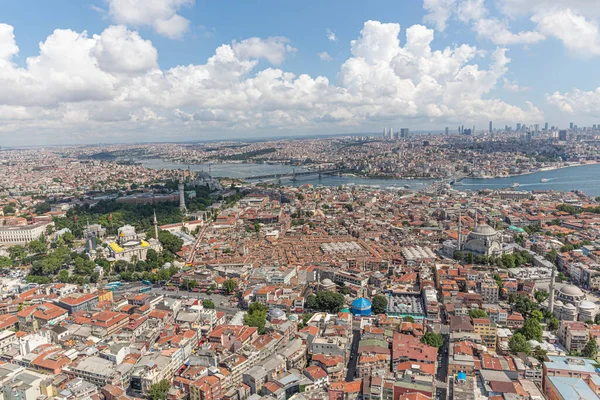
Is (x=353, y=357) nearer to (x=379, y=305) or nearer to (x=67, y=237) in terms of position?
(x=379, y=305)

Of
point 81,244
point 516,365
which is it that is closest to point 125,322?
point 516,365

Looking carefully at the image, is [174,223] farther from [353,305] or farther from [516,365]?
[516,365]

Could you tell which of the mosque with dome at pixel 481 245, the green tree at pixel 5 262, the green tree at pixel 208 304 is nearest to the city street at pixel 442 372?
the green tree at pixel 208 304

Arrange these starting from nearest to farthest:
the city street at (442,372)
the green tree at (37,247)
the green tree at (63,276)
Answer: the city street at (442,372) → the green tree at (63,276) → the green tree at (37,247)

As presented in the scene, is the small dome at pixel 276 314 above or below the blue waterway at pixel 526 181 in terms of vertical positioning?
above

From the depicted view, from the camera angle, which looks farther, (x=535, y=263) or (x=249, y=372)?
(x=535, y=263)

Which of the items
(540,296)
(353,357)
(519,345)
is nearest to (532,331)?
(519,345)

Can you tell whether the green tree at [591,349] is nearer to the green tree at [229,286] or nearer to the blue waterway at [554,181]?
the green tree at [229,286]
